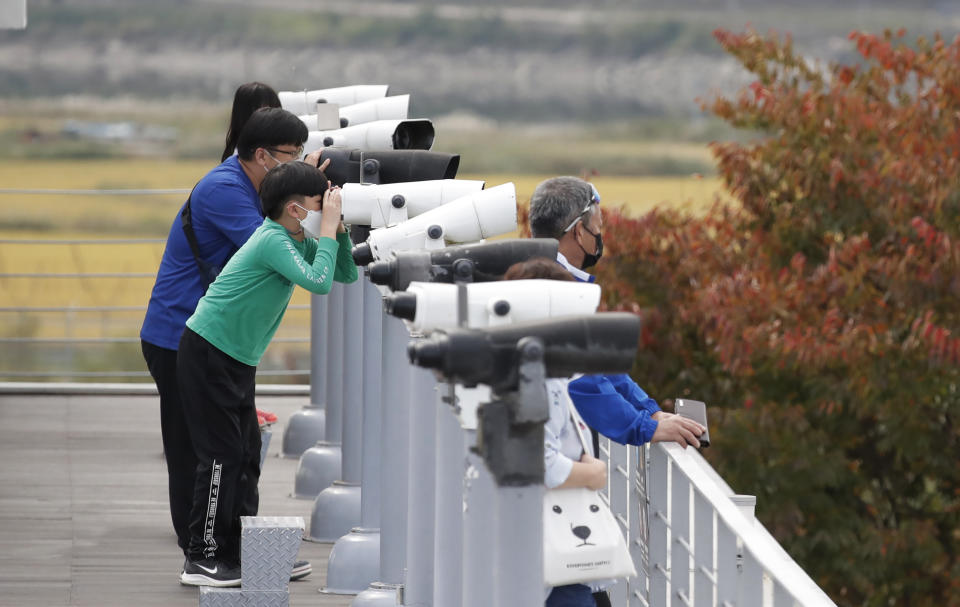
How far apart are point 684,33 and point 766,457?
77.7ft

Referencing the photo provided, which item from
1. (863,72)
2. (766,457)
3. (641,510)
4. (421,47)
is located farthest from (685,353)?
(421,47)

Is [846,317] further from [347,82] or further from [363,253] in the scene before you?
[347,82]

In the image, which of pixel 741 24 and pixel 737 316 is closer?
pixel 737 316

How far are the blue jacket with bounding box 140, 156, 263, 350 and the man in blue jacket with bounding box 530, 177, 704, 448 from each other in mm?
1471

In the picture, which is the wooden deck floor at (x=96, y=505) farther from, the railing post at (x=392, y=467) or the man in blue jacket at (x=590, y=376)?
the man in blue jacket at (x=590, y=376)

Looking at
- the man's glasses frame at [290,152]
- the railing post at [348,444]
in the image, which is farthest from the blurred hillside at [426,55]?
the man's glasses frame at [290,152]

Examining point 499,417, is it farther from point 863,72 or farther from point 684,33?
point 684,33

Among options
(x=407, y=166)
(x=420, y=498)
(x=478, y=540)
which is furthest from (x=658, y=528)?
(x=407, y=166)

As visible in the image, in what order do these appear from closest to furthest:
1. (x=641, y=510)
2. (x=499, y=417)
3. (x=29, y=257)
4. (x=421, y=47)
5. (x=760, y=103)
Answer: (x=499, y=417)
(x=641, y=510)
(x=760, y=103)
(x=29, y=257)
(x=421, y=47)

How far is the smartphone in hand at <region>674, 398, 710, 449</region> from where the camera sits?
3.24 m

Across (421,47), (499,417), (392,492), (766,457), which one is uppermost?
(421,47)

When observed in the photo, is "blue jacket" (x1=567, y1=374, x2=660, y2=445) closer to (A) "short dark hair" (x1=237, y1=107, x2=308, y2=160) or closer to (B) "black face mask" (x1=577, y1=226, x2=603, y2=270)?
(B) "black face mask" (x1=577, y1=226, x2=603, y2=270)

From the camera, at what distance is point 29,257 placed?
90.5ft

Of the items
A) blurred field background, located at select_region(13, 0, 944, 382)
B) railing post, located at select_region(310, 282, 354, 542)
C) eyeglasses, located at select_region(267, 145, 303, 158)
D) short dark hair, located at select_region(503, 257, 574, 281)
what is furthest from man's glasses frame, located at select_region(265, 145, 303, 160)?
blurred field background, located at select_region(13, 0, 944, 382)
